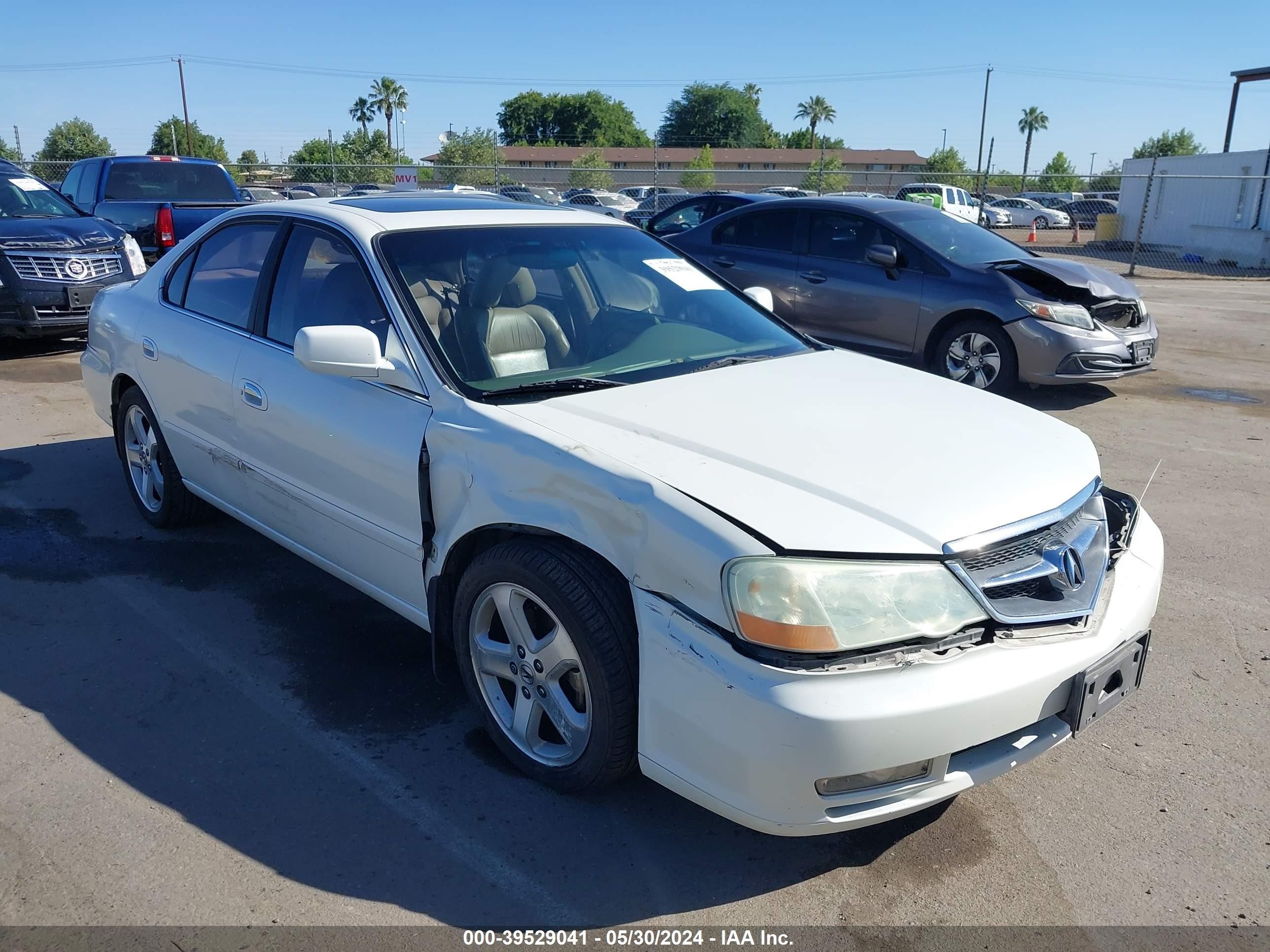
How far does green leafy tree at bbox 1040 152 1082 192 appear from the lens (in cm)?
2167

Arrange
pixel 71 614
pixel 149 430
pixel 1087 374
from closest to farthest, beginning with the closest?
pixel 71 614
pixel 149 430
pixel 1087 374

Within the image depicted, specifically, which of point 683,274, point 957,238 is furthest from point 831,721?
point 957,238

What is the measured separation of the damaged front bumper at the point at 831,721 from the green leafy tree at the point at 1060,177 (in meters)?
20.6

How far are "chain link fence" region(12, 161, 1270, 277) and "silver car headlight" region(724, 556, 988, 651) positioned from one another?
17.1m

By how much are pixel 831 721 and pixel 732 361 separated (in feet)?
5.64

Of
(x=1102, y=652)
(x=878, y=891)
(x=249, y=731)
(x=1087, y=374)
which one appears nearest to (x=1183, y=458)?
(x=1087, y=374)

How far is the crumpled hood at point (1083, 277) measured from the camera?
8.03 m

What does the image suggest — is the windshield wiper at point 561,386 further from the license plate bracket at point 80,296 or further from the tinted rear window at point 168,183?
the tinted rear window at point 168,183

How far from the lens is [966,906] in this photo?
8.22 feet

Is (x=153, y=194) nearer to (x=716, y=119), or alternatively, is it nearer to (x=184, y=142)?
(x=184, y=142)

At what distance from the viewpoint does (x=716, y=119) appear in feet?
331

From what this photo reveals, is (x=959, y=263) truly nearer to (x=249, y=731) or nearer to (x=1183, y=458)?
(x=1183, y=458)

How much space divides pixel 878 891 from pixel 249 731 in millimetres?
2037

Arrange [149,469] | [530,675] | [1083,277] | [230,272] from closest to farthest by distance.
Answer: [530,675] < [230,272] < [149,469] < [1083,277]
